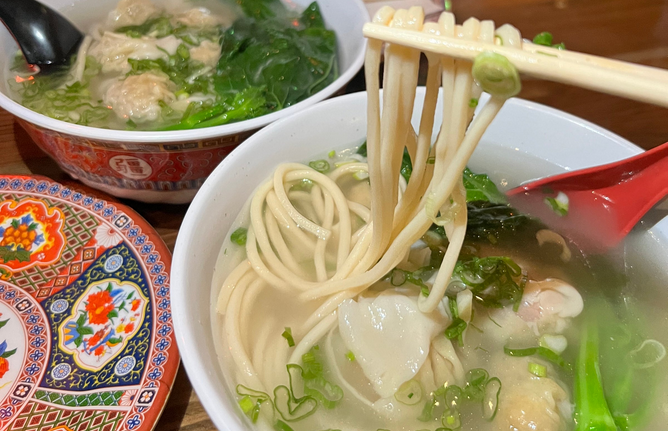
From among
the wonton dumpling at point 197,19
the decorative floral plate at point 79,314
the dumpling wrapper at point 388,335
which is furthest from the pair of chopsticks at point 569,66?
the wonton dumpling at point 197,19

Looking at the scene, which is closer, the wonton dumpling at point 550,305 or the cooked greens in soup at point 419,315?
the cooked greens in soup at point 419,315

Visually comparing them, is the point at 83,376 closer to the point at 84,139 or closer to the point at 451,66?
the point at 84,139

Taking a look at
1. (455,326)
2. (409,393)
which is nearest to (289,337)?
(409,393)

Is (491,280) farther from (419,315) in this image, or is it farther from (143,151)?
(143,151)

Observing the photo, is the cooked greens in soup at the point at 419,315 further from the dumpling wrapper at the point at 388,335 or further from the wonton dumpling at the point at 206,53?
the wonton dumpling at the point at 206,53

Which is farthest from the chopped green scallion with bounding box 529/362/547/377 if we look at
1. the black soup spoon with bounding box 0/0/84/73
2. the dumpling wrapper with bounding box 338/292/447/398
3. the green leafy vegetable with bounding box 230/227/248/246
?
the black soup spoon with bounding box 0/0/84/73

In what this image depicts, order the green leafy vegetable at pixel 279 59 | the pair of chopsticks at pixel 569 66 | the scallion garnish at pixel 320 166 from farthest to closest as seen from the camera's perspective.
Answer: the green leafy vegetable at pixel 279 59
the scallion garnish at pixel 320 166
the pair of chopsticks at pixel 569 66
